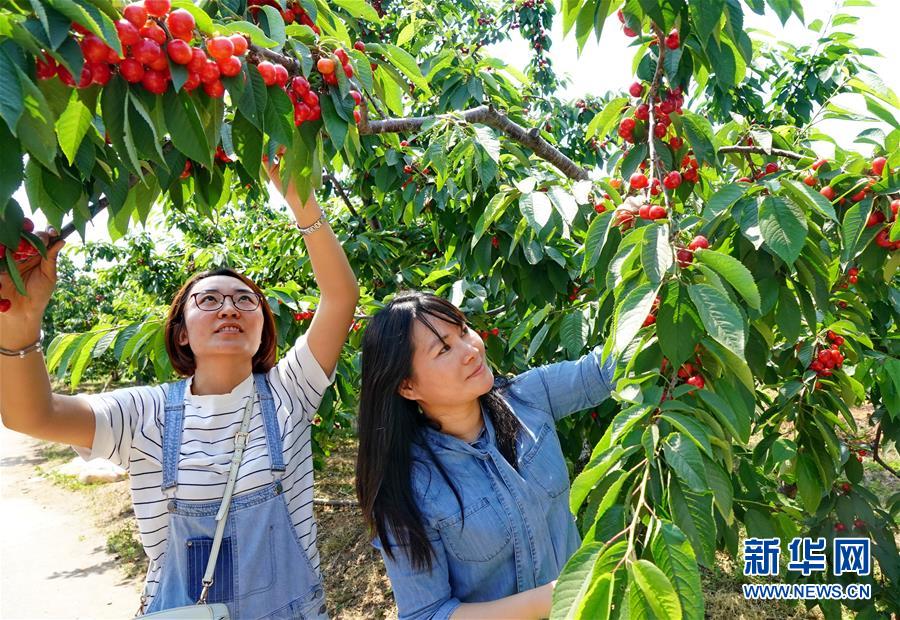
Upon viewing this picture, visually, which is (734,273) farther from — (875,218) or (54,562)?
(54,562)

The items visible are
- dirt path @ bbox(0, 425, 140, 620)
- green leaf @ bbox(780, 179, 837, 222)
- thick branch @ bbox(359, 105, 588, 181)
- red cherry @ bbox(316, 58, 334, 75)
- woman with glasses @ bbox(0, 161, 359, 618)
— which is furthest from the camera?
dirt path @ bbox(0, 425, 140, 620)

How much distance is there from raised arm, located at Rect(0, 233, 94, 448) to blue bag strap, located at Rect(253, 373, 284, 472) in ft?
1.36

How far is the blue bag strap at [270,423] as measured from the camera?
1.68m

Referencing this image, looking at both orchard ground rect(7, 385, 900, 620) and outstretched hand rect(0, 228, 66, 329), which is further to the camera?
orchard ground rect(7, 385, 900, 620)

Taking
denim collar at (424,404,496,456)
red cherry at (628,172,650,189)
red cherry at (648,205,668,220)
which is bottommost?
denim collar at (424,404,496,456)

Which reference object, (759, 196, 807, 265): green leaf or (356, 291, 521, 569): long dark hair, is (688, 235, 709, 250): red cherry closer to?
(759, 196, 807, 265): green leaf

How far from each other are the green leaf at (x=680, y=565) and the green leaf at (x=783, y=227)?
0.59 m

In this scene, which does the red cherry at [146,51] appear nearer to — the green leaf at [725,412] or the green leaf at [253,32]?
the green leaf at [253,32]

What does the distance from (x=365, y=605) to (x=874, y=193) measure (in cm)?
383

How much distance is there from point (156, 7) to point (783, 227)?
1142mm

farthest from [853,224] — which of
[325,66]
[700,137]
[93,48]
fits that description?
[93,48]

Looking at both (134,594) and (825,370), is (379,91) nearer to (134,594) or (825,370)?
(825,370)

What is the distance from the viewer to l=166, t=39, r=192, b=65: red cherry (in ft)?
2.88

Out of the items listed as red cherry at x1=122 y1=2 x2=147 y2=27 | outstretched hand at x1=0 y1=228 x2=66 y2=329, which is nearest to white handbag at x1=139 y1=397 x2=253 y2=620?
outstretched hand at x1=0 y1=228 x2=66 y2=329
